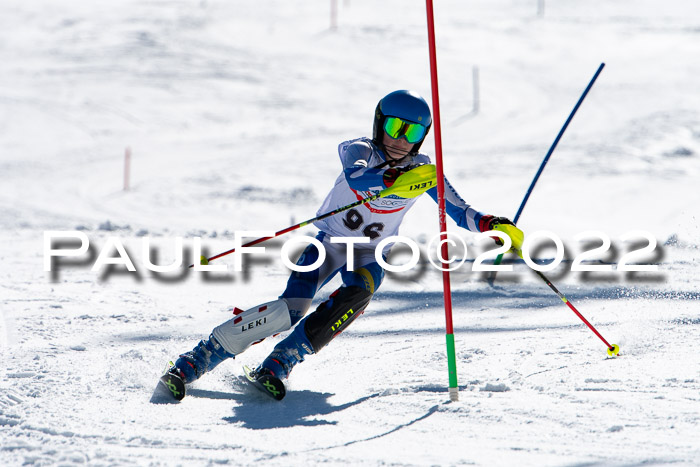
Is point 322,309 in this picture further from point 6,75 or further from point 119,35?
point 119,35

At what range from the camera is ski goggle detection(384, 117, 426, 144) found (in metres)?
4.21

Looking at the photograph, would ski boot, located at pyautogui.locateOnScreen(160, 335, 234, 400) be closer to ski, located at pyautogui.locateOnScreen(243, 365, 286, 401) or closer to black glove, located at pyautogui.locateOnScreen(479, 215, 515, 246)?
ski, located at pyautogui.locateOnScreen(243, 365, 286, 401)

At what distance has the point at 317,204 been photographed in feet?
40.9

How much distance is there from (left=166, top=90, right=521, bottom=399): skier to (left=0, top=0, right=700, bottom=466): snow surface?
234 mm

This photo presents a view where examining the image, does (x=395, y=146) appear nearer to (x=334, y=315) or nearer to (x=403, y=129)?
(x=403, y=129)

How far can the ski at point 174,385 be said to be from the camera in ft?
12.7

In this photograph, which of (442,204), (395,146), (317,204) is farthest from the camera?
(317,204)

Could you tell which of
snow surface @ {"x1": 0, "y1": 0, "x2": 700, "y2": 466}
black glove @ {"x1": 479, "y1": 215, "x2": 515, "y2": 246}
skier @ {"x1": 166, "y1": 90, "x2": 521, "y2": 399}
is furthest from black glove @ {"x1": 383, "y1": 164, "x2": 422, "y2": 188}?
snow surface @ {"x1": 0, "y1": 0, "x2": 700, "y2": 466}

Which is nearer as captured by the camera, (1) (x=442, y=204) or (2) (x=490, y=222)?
(1) (x=442, y=204)

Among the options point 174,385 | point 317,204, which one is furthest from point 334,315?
point 317,204

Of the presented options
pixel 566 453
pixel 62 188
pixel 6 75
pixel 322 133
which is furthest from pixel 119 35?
pixel 566 453

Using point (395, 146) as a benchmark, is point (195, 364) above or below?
below

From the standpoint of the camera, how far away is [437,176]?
382 centimetres

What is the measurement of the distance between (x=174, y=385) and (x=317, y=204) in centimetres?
867
